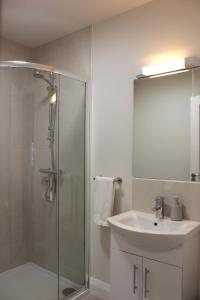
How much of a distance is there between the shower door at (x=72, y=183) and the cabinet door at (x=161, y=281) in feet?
3.15

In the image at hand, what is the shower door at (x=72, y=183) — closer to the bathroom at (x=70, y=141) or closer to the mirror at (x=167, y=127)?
the bathroom at (x=70, y=141)

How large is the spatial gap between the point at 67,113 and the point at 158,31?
1.07m

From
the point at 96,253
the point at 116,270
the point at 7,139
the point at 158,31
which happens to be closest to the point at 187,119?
the point at 158,31

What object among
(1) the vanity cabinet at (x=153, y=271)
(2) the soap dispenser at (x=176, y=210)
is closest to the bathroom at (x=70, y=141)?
(2) the soap dispenser at (x=176, y=210)

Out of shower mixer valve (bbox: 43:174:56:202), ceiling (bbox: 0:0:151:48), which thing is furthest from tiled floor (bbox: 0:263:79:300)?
ceiling (bbox: 0:0:151:48)

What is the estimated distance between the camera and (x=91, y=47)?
2539 mm

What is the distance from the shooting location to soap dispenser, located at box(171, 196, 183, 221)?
1.88m

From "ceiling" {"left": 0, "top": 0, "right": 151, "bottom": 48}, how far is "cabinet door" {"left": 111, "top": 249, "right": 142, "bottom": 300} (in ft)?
6.43

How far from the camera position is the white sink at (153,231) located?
61.7 inches

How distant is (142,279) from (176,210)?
0.52m

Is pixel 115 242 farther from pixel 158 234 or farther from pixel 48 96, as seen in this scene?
pixel 48 96

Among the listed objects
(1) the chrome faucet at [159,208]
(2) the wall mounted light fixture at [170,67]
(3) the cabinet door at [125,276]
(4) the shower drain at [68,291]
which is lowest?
(4) the shower drain at [68,291]

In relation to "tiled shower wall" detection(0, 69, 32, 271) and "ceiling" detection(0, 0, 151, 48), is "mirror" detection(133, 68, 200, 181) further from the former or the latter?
"tiled shower wall" detection(0, 69, 32, 271)

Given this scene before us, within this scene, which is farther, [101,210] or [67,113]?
[67,113]
